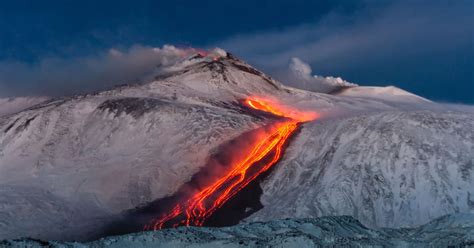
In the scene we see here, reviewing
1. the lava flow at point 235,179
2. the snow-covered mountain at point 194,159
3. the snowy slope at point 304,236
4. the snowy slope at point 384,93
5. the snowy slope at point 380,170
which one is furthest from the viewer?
the snowy slope at point 384,93

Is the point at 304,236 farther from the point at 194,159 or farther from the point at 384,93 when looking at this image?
the point at 384,93

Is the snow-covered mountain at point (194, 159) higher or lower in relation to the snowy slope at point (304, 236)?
higher

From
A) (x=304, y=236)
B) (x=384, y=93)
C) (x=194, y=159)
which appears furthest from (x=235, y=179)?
(x=384, y=93)

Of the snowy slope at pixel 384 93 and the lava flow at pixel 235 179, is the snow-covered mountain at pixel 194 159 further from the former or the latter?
the snowy slope at pixel 384 93

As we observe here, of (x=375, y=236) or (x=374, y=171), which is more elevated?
(x=374, y=171)

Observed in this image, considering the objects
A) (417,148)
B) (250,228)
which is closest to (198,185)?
(417,148)

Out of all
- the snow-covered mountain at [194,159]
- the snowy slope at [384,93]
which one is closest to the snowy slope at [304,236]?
the snow-covered mountain at [194,159]

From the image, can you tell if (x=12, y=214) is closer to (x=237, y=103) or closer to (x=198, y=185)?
(x=198, y=185)
